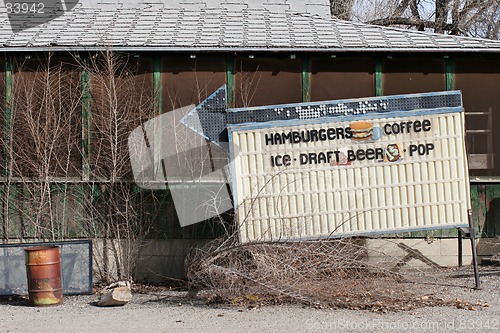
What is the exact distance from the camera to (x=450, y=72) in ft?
40.5

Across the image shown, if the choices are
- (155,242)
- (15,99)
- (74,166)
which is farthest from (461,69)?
(15,99)

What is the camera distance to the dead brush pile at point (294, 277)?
9.57m

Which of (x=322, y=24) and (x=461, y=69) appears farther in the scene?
(x=322, y=24)

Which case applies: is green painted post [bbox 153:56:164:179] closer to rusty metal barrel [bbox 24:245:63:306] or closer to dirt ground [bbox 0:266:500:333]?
dirt ground [bbox 0:266:500:333]

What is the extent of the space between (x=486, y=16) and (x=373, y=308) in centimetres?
1895

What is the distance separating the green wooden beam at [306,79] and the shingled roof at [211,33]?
307 mm

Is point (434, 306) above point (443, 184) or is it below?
below

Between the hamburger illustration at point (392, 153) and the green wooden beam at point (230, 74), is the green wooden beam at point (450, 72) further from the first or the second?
the green wooden beam at point (230, 74)

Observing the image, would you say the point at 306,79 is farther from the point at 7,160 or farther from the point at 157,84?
the point at 7,160

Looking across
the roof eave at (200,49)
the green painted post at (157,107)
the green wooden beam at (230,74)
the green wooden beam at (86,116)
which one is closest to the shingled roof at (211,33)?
the roof eave at (200,49)

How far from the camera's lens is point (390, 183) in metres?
10.2

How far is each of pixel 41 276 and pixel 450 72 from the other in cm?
708

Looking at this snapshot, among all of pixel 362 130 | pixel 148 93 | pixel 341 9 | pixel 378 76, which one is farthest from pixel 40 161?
pixel 341 9

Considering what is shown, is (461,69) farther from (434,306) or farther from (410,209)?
(434,306)
